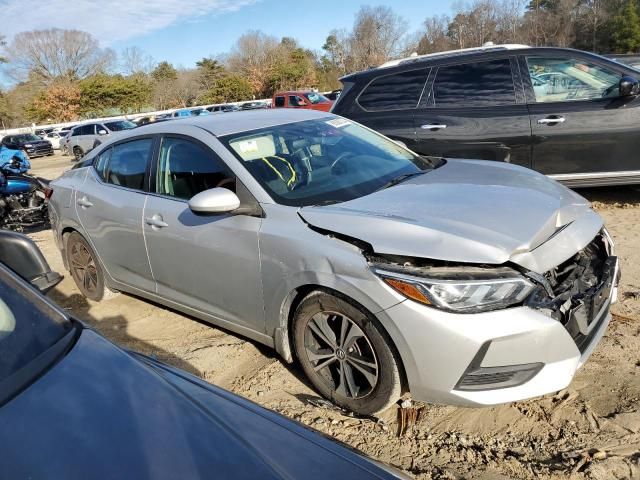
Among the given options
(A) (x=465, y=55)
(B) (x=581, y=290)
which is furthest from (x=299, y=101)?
(B) (x=581, y=290)

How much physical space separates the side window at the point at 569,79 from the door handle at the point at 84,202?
4.78m

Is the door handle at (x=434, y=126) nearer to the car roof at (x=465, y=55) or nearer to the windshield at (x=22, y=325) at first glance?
the car roof at (x=465, y=55)

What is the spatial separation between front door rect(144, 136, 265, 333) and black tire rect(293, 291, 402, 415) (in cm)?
37

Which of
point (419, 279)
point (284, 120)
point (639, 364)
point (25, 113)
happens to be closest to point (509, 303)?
point (419, 279)

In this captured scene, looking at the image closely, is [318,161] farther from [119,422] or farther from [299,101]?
[299,101]

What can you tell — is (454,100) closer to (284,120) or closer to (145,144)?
(284,120)

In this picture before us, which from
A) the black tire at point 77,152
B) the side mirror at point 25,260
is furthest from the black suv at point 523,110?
the black tire at point 77,152

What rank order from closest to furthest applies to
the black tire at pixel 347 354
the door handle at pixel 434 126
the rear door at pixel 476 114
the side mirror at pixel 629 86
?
1. the black tire at pixel 347 354
2. the side mirror at pixel 629 86
3. the rear door at pixel 476 114
4. the door handle at pixel 434 126

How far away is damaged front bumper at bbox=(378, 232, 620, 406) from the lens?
2404mm

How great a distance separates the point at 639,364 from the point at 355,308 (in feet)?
5.85

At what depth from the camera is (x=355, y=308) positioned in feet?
8.87

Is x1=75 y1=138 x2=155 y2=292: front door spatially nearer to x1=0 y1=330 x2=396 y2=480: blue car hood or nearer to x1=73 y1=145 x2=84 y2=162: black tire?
x1=0 y1=330 x2=396 y2=480: blue car hood

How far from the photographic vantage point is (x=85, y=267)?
197 inches

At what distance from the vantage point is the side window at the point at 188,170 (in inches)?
137
